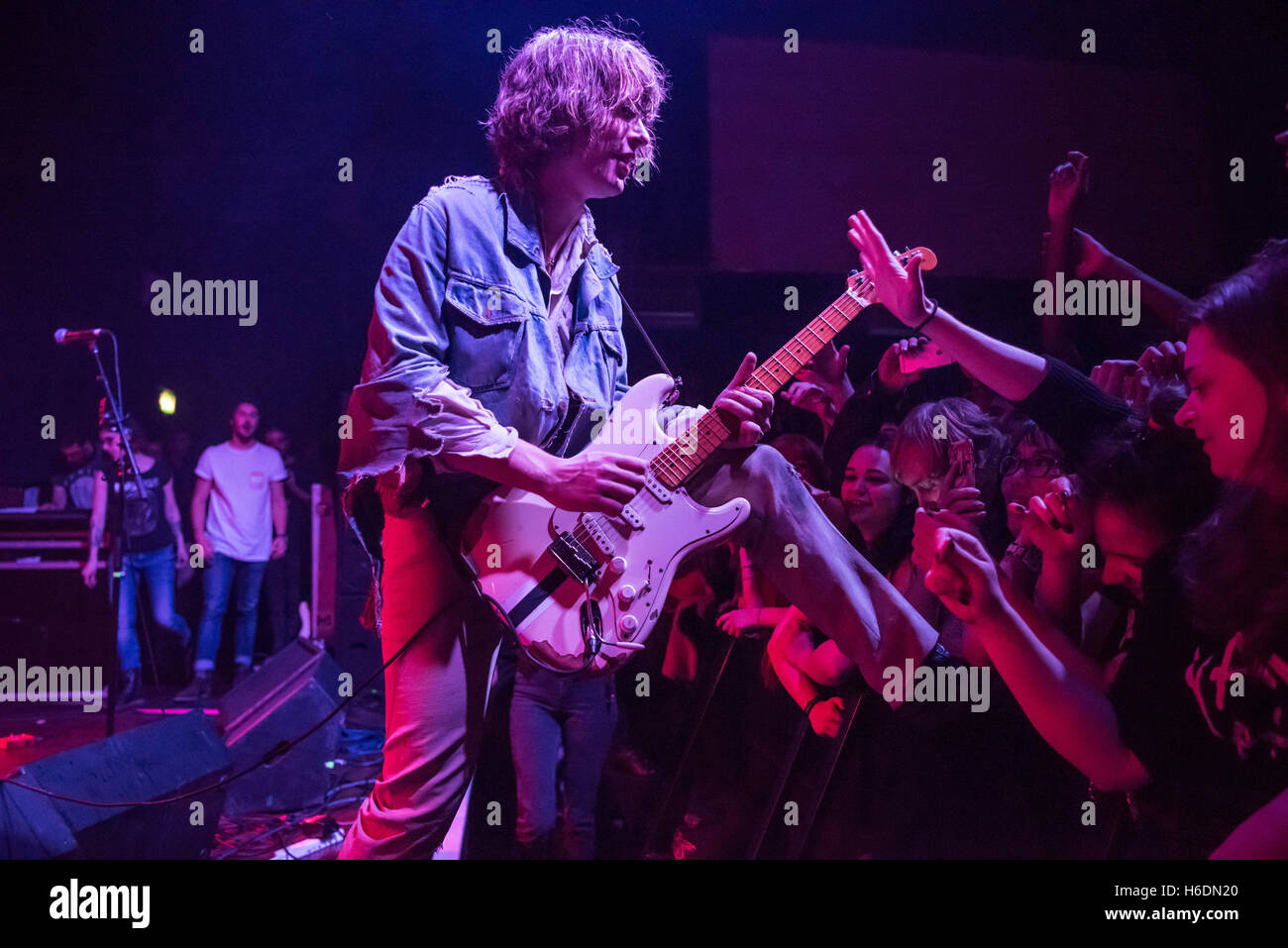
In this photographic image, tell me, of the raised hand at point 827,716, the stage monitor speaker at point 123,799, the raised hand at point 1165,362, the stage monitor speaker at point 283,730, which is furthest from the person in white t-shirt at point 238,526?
the raised hand at point 1165,362

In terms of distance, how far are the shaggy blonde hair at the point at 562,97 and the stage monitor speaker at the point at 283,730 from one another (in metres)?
2.12

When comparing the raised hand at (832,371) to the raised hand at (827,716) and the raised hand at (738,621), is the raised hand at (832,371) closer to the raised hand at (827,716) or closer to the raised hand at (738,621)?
the raised hand at (738,621)

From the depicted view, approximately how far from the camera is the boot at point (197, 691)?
4633 millimetres

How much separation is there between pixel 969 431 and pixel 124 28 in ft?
9.97

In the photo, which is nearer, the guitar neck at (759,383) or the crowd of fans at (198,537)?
the guitar neck at (759,383)

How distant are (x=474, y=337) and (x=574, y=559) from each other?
1.99 ft

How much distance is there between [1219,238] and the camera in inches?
115

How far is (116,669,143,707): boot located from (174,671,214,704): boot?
7.4 inches

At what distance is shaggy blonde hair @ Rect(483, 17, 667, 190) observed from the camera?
2350mm

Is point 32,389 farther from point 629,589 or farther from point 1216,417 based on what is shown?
point 1216,417

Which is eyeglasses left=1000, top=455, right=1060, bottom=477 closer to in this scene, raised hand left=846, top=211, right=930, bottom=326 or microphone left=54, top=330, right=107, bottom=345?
raised hand left=846, top=211, right=930, bottom=326

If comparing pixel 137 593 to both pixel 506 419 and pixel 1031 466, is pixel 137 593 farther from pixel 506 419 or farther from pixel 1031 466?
pixel 1031 466

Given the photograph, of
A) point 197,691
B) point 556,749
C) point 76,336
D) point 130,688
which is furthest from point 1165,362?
point 130,688
